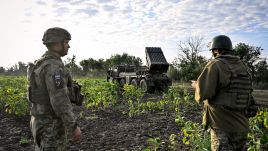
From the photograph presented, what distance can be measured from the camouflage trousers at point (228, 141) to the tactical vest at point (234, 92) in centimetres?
30

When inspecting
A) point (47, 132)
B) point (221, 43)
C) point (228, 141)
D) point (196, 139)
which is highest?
point (221, 43)

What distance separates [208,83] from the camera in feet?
12.5

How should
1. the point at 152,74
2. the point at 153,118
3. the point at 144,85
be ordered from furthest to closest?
the point at 152,74 → the point at 144,85 → the point at 153,118

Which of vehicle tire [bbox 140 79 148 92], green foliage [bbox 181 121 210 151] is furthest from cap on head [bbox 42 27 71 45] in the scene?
vehicle tire [bbox 140 79 148 92]

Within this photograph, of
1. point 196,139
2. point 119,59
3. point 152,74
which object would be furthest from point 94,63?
point 196,139

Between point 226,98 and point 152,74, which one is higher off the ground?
point 152,74

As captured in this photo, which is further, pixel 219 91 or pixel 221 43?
pixel 221 43

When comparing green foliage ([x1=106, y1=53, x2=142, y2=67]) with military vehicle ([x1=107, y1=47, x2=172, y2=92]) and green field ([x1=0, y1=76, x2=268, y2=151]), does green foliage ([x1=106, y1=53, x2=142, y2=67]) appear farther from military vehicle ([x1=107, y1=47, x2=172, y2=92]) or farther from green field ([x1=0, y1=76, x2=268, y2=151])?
green field ([x1=0, y1=76, x2=268, y2=151])

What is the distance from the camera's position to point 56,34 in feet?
12.5

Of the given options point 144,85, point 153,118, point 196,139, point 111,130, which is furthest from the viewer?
point 144,85

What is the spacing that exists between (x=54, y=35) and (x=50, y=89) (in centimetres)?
63

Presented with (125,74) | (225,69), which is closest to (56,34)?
(225,69)

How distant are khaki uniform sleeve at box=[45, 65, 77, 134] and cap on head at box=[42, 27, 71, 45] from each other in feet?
1.13

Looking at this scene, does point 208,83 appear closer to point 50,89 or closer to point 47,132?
point 50,89
